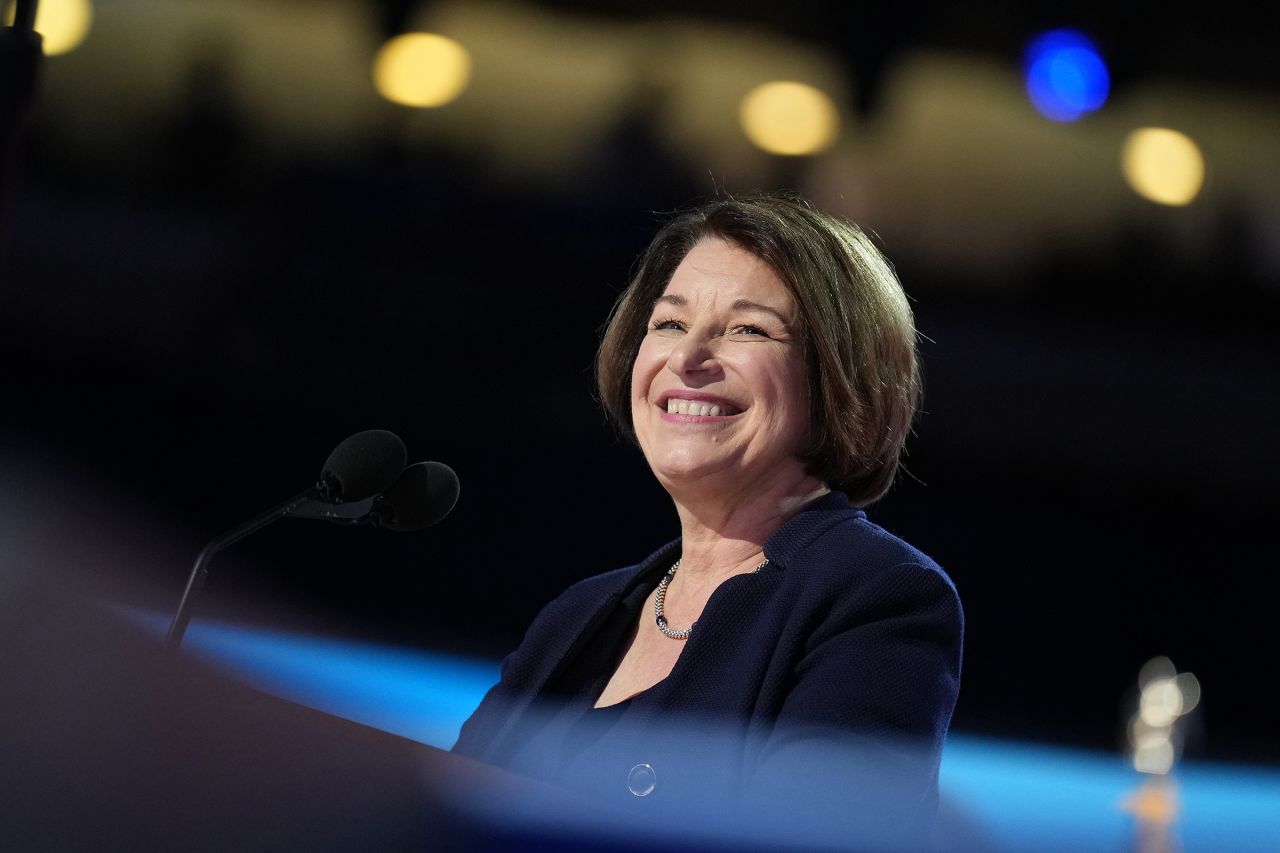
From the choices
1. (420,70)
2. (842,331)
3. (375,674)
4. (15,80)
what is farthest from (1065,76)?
(15,80)

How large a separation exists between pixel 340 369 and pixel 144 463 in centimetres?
62

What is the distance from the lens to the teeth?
1771 millimetres

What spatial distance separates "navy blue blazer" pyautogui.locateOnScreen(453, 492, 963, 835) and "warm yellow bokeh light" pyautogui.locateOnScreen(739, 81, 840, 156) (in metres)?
3.54

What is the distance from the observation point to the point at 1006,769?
13.0 ft

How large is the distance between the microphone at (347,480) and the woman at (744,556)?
395 mm

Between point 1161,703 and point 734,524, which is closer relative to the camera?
point 734,524

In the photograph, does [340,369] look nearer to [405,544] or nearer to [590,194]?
[405,544]

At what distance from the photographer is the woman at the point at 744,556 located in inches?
57.9

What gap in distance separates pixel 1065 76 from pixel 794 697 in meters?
4.26

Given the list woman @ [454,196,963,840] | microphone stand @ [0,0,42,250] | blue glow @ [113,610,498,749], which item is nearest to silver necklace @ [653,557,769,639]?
woman @ [454,196,963,840]

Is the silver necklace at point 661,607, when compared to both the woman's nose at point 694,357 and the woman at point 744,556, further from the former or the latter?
the woman's nose at point 694,357

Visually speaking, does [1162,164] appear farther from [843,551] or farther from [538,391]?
[843,551]

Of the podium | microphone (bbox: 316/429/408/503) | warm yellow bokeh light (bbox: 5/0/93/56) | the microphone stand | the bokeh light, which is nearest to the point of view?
Result: the podium

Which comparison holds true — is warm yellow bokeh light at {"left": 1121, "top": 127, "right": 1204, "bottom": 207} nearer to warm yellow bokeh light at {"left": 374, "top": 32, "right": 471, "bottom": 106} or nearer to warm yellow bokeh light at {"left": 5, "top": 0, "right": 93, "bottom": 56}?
Answer: warm yellow bokeh light at {"left": 374, "top": 32, "right": 471, "bottom": 106}
